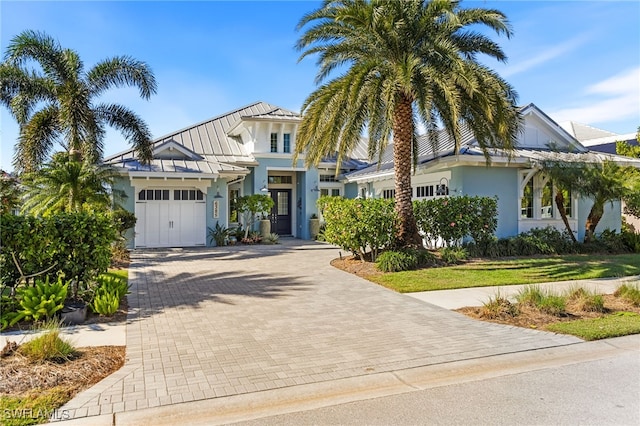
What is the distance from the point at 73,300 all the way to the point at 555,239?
15.3 metres

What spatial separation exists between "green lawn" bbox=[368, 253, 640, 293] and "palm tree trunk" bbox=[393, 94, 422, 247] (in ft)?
4.77

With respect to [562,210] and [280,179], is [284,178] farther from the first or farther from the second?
[562,210]

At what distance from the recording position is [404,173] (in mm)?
13203

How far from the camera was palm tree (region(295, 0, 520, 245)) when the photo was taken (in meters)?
11.7

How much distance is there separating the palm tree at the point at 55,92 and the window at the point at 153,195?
280cm

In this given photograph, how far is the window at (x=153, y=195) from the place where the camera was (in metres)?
19.0

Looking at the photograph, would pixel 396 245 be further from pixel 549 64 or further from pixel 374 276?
pixel 549 64

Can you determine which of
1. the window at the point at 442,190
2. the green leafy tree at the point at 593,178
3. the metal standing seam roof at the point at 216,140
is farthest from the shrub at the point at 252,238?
the green leafy tree at the point at 593,178

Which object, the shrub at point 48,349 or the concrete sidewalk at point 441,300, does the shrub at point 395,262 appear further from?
the shrub at point 48,349

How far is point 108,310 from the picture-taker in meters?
7.49

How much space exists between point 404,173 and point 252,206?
9084 mm

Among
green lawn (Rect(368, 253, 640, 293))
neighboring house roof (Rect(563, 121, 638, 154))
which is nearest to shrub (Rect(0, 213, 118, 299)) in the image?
green lawn (Rect(368, 253, 640, 293))

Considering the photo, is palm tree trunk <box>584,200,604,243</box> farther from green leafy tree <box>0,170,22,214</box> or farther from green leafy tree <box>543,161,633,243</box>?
green leafy tree <box>0,170,22,214</box>

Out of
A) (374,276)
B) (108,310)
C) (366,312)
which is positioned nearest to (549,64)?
(374,276)
